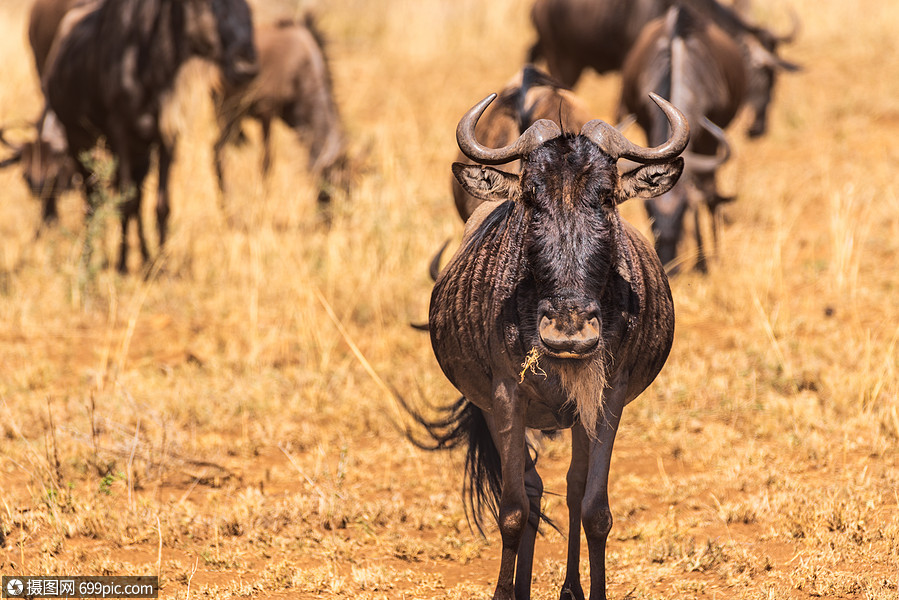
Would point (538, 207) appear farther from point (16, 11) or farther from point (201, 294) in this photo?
point (16, 11)

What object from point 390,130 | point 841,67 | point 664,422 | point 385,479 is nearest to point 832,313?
point 664,422

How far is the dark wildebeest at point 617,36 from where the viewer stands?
9656 mm

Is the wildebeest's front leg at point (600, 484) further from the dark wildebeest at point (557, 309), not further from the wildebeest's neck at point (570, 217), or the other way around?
the wildebeest's neck at point (570, 217)

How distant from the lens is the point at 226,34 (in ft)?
27.1

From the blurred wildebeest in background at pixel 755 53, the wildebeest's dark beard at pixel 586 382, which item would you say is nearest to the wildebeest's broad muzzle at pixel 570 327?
the wildebeest's dark beard at pixel 586 382

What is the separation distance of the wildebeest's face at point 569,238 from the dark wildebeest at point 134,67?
5.26 meters

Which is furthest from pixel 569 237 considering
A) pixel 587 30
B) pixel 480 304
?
pixel 587 30

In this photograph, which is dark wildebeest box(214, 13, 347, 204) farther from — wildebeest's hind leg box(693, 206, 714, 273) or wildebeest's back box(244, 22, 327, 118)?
wildebeest's hind leg box(693, 206, 714, 273)

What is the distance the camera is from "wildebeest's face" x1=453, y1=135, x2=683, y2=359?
3049 mm

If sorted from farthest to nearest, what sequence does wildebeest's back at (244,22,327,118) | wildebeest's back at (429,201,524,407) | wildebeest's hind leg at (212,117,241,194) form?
1. wildebeest's back at (244,22,327,118)
2. wildebeest's hind leg at (212,117,241,194)
3. wildebeest's back at (429,201,524,407)

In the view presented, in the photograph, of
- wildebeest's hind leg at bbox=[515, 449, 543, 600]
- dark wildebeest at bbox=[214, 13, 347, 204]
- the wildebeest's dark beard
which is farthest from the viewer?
dark wildebeest at bbox=[214, 13, 347, 204]

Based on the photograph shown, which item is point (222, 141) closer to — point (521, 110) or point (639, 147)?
point (521, 110)

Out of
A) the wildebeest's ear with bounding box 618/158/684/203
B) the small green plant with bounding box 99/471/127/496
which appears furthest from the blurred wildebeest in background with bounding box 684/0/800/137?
the small green plant with bounding box 99/471/127/496

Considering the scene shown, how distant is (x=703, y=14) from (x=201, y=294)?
5.19 meters
